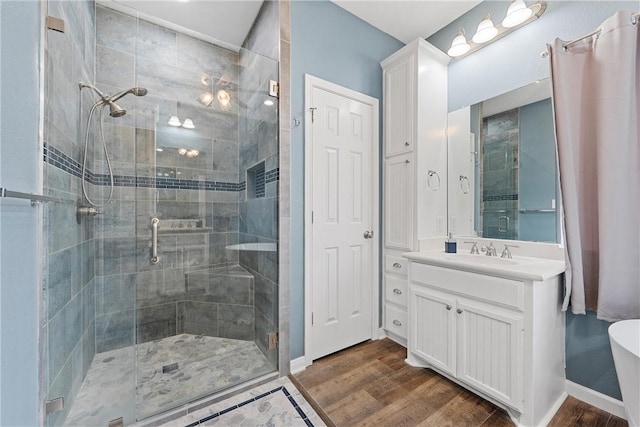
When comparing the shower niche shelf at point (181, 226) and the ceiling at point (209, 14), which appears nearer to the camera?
the shower niche shelf at point (181, 226)

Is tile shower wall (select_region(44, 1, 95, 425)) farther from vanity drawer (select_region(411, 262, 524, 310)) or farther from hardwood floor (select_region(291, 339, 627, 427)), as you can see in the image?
vanity drawer (select_region(411, 262, 524, 310))

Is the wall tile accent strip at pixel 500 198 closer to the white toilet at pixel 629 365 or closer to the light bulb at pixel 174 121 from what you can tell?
the white toilet at pixel 629 365

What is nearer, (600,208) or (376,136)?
(600,208)

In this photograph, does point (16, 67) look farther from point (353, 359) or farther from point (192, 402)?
point (353, 359)

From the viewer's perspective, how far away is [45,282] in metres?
1.06

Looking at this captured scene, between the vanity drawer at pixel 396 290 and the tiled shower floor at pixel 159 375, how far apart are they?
113 cm

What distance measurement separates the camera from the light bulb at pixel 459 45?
2014 mm

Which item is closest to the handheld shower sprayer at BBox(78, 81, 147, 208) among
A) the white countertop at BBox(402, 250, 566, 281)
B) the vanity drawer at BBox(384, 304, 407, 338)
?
the white countertop at BBox(402, 250, 566, 281)

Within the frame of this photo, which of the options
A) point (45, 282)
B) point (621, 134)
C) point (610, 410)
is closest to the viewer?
point (45, 282)

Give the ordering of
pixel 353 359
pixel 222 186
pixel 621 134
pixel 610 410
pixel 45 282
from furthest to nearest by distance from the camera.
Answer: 1. pixel 222 186
2. pixel 353 359
3. pixel 610 410
4. pixel 621 134
5. pixel 45 282

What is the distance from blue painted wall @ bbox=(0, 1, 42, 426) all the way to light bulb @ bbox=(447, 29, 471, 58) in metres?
2.50

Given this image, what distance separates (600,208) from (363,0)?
7.08 feet

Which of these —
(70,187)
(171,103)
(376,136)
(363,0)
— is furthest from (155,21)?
(376,136)

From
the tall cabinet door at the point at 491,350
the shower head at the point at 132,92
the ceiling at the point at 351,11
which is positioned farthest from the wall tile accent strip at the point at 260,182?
the tall cabinet door at the point at 491,350
